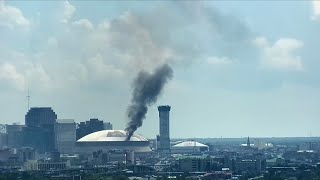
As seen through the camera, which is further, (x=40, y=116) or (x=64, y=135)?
(x=40, y=116)

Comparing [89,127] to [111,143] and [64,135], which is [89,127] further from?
[111,143]

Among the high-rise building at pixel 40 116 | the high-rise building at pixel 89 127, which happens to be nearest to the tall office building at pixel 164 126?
the high-rise building at pixel 89 127

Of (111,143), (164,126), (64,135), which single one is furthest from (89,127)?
(111,143)

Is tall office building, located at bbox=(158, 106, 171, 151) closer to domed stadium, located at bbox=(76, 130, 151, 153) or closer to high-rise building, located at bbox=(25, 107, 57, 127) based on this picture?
high-rise building, located at bbox=(25, 107, 57, 127)

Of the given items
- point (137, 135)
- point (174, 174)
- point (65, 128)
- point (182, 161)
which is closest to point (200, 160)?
point (182, 161)

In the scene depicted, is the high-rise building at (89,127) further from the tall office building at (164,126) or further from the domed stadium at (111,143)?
the domed stadium at (111,143)

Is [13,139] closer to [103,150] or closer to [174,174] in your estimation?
[103,150]
